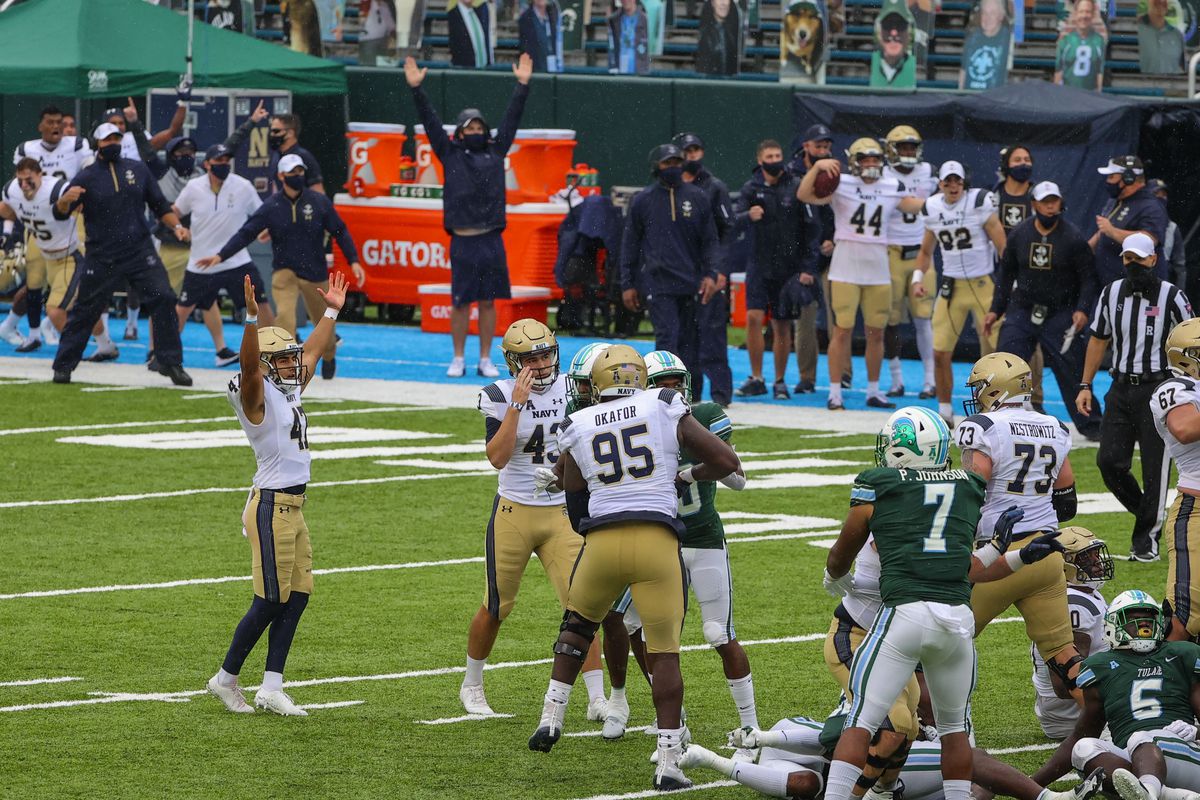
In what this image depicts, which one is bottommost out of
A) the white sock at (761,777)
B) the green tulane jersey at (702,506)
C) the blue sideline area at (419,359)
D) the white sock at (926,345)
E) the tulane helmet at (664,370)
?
the blue sideline area at (419,359)

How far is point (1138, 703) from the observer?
7.48 metres

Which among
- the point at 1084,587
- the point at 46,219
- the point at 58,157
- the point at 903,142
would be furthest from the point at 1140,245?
the point at 58,157

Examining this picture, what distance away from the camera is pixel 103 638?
400 inches

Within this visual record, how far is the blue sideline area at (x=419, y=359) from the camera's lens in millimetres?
19281

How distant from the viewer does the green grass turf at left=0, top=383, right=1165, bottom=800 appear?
7.92 metres

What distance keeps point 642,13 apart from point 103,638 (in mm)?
18341

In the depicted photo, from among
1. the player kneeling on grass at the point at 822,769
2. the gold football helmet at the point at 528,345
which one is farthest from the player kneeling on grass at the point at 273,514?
the player kneeling on grass at the point at 822,769

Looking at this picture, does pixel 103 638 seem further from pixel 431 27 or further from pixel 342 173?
pixel 431 27

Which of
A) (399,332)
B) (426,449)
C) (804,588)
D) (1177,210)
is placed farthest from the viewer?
(399,332)

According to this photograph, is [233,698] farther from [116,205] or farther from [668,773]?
[116,205]

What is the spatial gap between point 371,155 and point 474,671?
17081mm

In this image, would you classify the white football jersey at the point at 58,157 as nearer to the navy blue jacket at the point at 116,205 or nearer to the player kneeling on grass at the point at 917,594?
the navy blue jacket at the point at 116,205

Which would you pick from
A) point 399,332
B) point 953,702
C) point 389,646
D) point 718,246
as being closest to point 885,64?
point 399,332

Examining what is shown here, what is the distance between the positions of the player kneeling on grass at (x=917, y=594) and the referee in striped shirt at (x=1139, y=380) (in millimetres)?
5281
